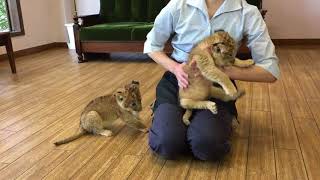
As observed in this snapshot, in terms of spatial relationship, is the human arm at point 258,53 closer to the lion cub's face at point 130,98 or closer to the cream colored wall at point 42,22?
the lion cub's face at point 130,98

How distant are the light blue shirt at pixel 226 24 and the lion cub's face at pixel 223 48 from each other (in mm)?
141

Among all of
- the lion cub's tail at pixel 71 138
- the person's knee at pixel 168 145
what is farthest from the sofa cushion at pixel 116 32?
the person's knee at pixel 168 145

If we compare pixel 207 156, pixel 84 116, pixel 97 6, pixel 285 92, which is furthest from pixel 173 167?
pixel 97 6

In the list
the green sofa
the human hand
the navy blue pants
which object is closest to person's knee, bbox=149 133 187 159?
the navy blue pants

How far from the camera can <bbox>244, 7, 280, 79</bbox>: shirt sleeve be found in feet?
5.56

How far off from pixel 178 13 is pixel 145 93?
1.27 metres

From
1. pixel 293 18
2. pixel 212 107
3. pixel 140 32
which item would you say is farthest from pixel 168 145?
pixel 293 18

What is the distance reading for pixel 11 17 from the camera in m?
4.96

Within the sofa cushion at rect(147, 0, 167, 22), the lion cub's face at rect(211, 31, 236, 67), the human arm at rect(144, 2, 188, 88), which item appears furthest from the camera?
the sofa cushion at rect(147, 0, 167, 22)

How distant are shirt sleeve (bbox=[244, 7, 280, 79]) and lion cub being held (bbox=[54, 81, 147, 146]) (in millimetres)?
724

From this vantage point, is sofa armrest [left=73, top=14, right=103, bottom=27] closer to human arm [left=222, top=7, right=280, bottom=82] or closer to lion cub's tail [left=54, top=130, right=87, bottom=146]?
lion cub's tail [left=54, top=130, right=87, bottom=146]

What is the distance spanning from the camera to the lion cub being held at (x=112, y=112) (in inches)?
80.5

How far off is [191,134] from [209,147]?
104 millimetres

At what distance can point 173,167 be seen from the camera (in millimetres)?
1696
